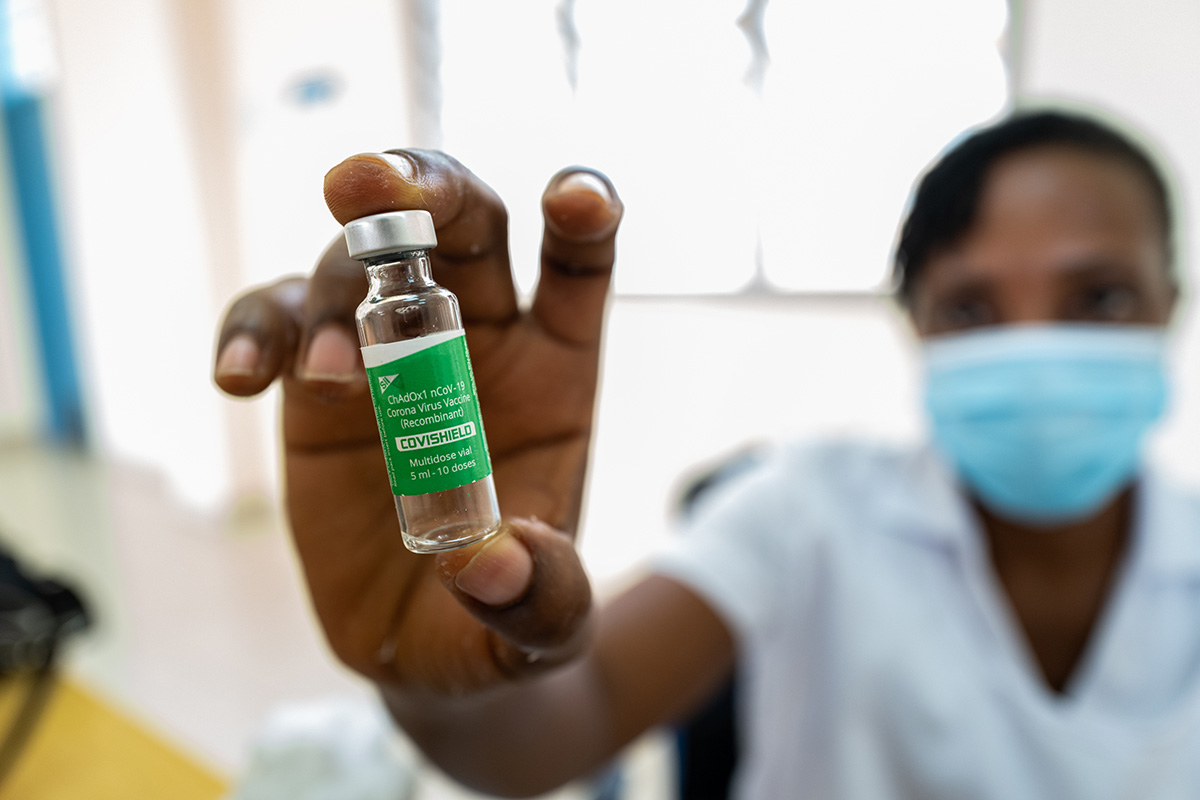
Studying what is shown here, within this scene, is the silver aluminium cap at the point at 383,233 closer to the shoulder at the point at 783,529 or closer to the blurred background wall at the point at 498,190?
the blurred background wall at the point at 498,190

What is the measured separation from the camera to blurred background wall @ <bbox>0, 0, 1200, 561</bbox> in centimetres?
57

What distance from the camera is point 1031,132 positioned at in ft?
2.93

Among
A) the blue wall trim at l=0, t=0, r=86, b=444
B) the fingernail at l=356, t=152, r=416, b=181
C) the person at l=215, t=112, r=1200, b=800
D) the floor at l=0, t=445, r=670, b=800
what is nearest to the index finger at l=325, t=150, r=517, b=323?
the fingernail at l=356, t=152, r=416, b=181

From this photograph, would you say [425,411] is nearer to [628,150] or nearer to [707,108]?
[628,150]

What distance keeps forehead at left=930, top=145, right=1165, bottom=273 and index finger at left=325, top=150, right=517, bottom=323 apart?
666 mm

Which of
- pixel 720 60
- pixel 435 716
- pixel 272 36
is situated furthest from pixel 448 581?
pixel 272 36

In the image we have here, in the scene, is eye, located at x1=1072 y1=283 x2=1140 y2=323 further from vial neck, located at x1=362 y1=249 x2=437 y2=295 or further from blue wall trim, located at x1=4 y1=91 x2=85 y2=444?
blue wall trim, located at x1=4 y1=91 x2=85 y2=444

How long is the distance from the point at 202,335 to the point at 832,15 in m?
2.17

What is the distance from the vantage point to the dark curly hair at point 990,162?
88cm

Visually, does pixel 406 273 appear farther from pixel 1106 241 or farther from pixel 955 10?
pixel 955 10

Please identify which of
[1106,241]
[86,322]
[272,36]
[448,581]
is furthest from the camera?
[86,322]

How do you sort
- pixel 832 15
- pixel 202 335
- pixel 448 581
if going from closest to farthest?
1. pixel 448 581
2. pixel 832 15
3. pixel 202 335

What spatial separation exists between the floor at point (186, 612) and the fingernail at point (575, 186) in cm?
94

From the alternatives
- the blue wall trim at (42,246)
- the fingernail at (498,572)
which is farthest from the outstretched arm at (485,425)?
the blue wall trim at (42,246)
